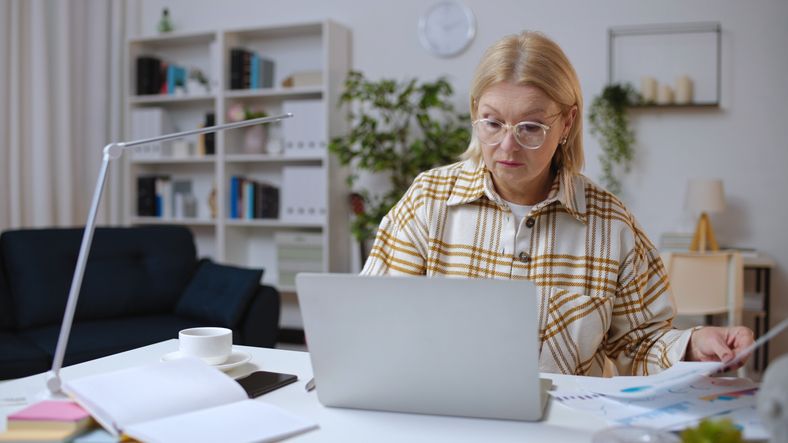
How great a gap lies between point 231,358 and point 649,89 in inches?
125

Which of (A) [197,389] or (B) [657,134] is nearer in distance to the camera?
(A) [197,389]

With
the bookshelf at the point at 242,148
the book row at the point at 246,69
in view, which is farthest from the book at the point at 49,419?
the book row at the point at 246,69

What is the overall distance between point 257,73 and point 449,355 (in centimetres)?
369

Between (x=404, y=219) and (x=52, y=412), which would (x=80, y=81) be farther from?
(x=52, y=412)

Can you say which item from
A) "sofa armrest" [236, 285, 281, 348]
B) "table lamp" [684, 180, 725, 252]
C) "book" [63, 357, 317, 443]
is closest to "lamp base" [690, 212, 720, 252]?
"table lamp" [684, 180, 725, 252]

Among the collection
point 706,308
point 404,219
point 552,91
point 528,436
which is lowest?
point 706,308

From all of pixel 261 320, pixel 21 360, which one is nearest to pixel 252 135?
pixel 261 320

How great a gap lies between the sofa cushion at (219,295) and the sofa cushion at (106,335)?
0.24 ft

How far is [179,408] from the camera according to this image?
0.86m

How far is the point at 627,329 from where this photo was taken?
4.30ft

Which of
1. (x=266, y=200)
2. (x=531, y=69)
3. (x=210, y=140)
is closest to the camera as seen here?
(x=531, y=69)

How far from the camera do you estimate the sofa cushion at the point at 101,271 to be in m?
2.75

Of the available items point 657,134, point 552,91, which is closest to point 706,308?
point 657,134

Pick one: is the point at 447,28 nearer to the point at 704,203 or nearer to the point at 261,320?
the point at 704,203
